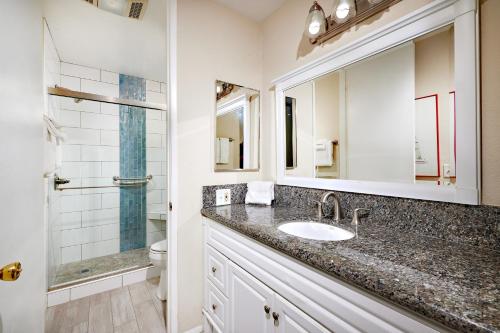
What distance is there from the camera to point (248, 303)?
1.07 m

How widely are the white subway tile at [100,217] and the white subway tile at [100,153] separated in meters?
0.63

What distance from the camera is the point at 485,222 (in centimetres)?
80

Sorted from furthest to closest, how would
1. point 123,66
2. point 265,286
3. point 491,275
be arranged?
point 123,66 → point 265,286 → point 491,275

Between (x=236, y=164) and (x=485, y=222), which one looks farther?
(x=236, y=164)

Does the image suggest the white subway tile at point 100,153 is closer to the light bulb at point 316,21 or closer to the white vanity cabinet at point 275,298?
the white vanity cabinet at point 275,298

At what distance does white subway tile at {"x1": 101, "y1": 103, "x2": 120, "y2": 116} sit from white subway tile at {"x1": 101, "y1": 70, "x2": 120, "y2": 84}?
295mm

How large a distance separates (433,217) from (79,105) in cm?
328

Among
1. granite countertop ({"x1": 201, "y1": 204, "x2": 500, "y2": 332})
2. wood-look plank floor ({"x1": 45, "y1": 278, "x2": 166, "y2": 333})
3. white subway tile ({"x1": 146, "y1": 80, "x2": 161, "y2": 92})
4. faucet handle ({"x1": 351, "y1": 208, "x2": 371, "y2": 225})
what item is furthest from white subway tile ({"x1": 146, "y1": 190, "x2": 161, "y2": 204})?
faucet handle ({"x1": 351, "y1": 208, "x2": 371, "y2": 225})

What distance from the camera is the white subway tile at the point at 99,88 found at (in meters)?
2.54

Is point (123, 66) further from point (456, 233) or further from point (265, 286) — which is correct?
point (456, 233)

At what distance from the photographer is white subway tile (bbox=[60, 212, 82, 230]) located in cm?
240

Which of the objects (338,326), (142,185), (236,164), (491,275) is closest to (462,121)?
(491,275)

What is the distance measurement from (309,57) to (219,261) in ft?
4.77

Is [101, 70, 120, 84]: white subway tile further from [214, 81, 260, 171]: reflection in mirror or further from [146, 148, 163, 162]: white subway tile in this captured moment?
[214, 81, 260, 171]: reflection in mirror
